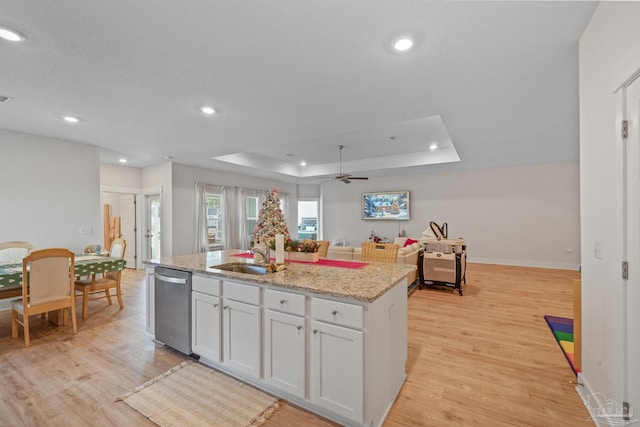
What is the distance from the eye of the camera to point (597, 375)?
1.83 metres

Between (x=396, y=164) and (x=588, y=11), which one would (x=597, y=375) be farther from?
(x=396, y=164)

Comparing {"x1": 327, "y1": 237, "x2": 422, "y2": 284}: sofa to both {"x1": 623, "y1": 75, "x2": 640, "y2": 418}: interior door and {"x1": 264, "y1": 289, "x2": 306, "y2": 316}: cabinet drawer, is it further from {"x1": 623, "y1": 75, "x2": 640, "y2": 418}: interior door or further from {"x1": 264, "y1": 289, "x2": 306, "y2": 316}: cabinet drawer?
{"x1": 623, "y1": 75, "x2": 640, "y2": 418}: interior door

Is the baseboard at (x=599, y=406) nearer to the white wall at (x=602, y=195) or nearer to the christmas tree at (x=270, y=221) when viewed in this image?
the white wall at (x=602, y=195)

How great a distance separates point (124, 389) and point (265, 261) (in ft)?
4.99

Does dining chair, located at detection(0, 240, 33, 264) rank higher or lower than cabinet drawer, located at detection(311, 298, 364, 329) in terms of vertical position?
higher

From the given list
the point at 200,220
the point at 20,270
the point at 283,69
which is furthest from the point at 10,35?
the point at 200,220

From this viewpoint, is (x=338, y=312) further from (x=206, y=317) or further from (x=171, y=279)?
(x=171, y=279)

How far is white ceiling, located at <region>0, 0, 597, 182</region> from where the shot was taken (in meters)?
1.80

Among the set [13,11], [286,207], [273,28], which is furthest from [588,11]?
[286,207]

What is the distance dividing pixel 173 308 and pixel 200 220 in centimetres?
460

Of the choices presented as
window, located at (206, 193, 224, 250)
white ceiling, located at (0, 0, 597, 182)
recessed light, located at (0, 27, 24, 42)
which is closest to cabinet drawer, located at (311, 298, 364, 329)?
white ceiling, located at (0, 0, 597, 182)

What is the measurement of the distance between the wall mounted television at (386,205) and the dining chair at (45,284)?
757 cm

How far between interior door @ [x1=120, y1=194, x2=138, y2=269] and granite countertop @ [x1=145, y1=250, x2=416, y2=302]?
523 cm

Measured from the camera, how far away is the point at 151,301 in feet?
10.0
